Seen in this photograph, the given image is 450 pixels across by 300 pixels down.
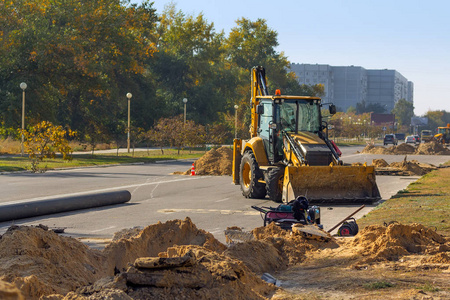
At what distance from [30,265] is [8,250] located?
27.1 inches

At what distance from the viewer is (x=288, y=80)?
96812 mm

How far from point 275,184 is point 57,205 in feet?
20.4

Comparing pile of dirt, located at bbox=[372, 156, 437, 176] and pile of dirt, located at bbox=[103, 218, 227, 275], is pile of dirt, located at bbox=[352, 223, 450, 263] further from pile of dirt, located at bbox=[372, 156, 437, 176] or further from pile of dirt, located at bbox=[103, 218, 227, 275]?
pile of dirt, located at bbox=[372, 156, 437, 176]

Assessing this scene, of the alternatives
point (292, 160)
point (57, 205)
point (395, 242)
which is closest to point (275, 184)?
point (292, 160)

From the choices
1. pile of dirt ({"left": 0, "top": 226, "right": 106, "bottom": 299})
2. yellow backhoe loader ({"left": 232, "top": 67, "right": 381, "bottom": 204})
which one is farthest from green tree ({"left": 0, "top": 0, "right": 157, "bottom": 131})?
pile of dirt ({"left": 0, "top": 226, "right": 106, "bottom": 299})

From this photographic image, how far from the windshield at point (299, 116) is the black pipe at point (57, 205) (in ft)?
17.7

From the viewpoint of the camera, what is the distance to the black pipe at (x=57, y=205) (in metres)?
14.9

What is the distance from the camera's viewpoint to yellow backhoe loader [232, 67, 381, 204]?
1839 centimetres

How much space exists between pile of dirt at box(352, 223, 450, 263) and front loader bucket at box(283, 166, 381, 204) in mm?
6974

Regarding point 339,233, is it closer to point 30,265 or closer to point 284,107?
point 30,265

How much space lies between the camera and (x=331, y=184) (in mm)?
18656

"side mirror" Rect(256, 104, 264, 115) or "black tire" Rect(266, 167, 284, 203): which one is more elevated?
"side mirror" Rect(256, 104, 264, 115)

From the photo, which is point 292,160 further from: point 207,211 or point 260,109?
point 207,211

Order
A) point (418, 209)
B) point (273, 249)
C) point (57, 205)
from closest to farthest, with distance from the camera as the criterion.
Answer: point (273, 249) → point (57, 205) → point (418, 209)
